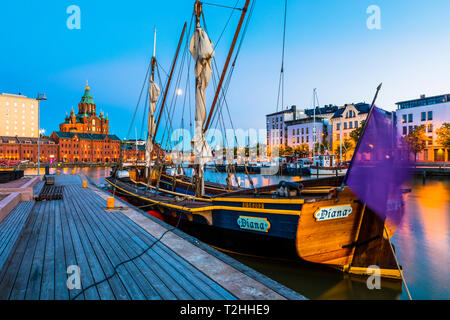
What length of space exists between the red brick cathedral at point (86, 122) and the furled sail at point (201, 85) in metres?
152

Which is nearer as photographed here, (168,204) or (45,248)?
(45,248)

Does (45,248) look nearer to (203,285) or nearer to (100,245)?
(100,245)

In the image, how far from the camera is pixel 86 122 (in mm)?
149625

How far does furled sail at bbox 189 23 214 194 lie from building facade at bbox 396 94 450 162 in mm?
60662

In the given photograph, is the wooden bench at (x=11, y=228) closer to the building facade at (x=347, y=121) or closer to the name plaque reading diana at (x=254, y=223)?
the name plaque reading diana at (x=254, y=223)

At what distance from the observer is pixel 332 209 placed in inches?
316

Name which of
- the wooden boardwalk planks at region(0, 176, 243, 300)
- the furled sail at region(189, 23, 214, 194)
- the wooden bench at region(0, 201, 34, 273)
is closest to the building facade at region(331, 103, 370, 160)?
the furled sail at region(189, 23, 214, 194)

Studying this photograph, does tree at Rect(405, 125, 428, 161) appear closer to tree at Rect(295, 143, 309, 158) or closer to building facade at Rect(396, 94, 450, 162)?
building facade at Rect(396, 94, 450, 162)

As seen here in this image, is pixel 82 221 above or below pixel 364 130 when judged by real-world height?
below

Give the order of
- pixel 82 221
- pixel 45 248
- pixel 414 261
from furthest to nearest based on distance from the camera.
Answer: pixel 414 261, pixel 82 221, pixel 45 248
